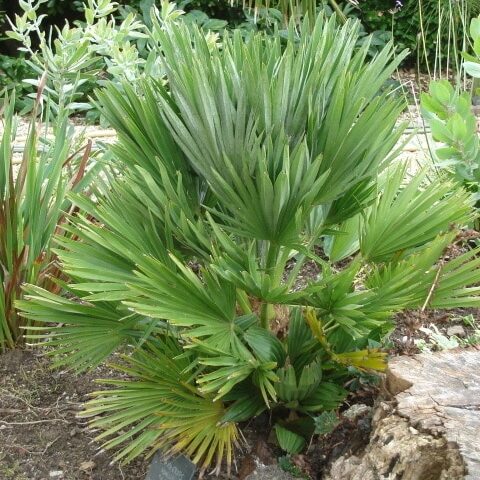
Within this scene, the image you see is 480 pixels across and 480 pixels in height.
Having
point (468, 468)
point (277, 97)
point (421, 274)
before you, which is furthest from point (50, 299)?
point (468, 468)

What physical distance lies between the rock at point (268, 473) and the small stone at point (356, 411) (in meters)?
0.26

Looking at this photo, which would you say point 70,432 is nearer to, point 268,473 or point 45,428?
point 45,428

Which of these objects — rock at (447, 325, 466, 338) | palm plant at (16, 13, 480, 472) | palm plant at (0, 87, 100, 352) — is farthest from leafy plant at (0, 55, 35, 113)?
palm plant at (16, 13, 480, 472)

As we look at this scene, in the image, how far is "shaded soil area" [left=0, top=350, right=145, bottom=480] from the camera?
2602mm

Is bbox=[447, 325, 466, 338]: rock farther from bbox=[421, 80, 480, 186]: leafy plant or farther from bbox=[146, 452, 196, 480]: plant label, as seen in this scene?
bbox=[146, 452, 196, 480]: plant label

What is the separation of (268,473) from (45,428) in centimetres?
87

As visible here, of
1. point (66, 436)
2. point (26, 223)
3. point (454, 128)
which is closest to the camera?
point (66, 436)

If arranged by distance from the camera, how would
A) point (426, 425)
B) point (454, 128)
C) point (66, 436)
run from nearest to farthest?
point (426, 425) < point (66, 436) < point (454, 128)

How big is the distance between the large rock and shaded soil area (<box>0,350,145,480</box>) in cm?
87

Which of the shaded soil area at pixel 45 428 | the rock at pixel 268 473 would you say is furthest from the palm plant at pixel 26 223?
the rock at pixel 268 473

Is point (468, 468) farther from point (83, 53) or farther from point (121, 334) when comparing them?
point (83, 53)

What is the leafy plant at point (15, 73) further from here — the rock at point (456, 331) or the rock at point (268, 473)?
the rock at point (268, 473)

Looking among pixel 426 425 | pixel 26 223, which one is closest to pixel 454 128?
pixel 426 425

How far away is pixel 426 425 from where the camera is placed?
1973 mm
